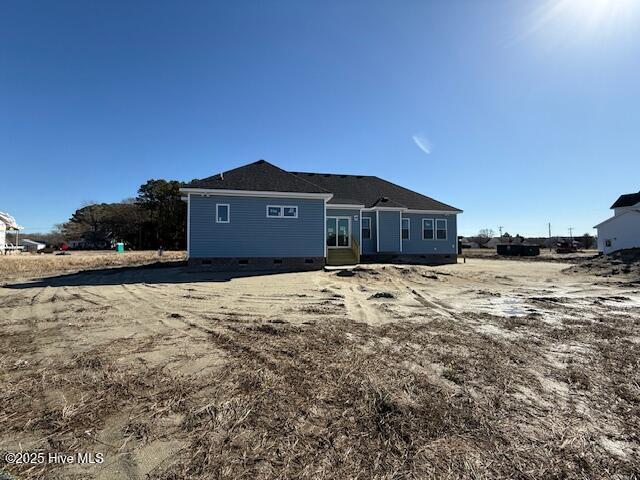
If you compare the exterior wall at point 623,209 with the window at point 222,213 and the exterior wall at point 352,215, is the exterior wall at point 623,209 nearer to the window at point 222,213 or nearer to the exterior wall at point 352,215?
the exterior wall at point 352,215

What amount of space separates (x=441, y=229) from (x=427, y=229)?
1087 millimetres

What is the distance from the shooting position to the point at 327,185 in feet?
77.7

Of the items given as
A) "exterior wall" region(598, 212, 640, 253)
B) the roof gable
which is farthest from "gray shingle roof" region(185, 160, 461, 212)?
"exterior wall" region(598, 212, 640, 253)

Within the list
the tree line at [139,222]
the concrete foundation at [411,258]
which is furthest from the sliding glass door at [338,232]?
the tree line at [139,222]

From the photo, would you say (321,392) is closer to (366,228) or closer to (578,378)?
(578,378)

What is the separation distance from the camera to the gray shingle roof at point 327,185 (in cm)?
1581

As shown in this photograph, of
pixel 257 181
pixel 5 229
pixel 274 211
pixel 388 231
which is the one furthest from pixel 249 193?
pixel 5 229

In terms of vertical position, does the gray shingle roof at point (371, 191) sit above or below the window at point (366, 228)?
above

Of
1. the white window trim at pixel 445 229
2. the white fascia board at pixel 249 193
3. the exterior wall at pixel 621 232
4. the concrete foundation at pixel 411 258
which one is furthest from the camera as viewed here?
the exterior wall at pixel 621 232

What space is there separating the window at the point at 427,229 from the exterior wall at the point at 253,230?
9.54m

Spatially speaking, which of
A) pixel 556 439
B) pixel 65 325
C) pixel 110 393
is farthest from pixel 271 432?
pixel 65 325

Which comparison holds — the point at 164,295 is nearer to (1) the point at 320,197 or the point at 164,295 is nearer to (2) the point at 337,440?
(2) the point at 337,440

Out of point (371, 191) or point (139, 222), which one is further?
point (139, 222)

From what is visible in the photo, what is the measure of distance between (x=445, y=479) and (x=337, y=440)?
0.75 metres
